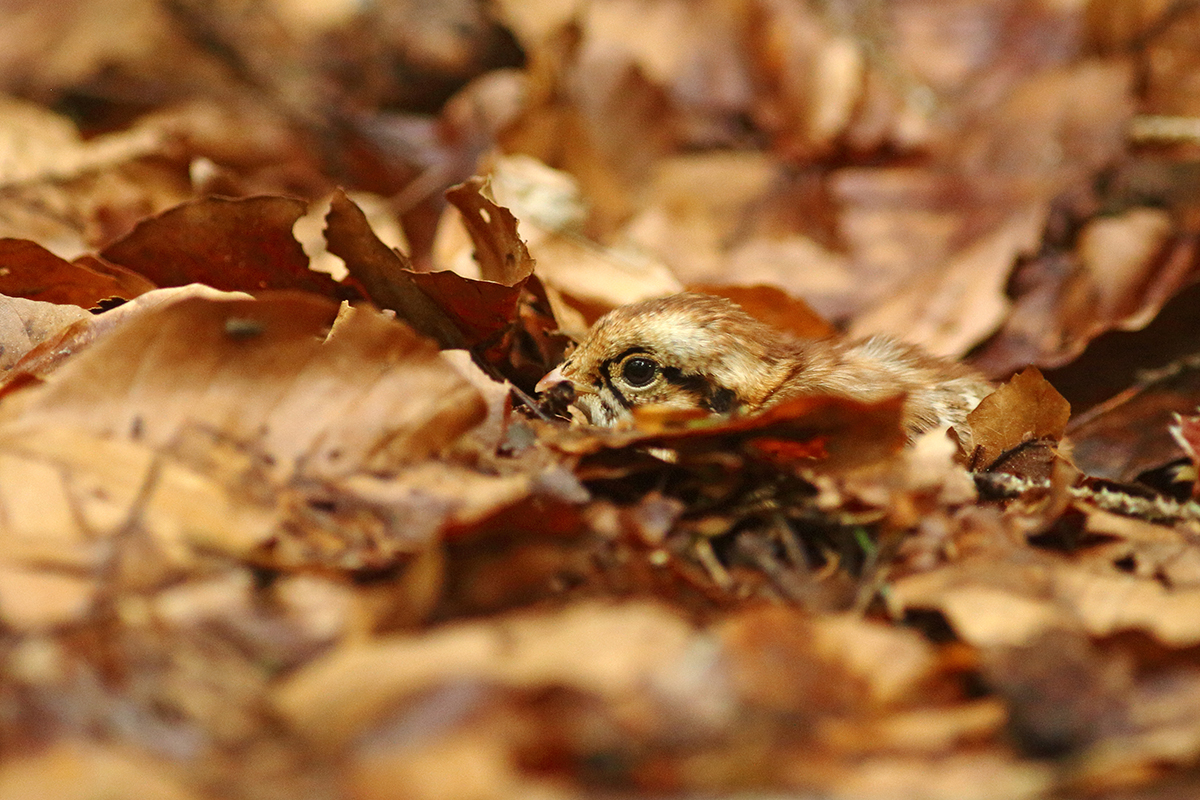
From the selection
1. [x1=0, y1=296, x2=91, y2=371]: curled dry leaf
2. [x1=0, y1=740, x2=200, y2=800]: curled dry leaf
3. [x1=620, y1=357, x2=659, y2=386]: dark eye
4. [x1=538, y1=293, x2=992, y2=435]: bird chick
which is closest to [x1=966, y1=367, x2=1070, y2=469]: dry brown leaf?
[x1=538, y1=293, x2=992, y2=435]: bird chick

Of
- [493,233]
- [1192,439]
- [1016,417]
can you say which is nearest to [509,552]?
[493,233]

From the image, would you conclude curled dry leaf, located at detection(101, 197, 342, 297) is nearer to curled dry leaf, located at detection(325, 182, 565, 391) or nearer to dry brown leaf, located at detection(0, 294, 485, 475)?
curled dry leaf, located at detection(325, 182, 565, 391)

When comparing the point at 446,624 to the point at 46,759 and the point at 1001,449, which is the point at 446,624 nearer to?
the point at 46,759

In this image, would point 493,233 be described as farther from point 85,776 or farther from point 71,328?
point 85,776

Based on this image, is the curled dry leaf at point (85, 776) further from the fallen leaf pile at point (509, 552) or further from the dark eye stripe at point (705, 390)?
the dark eye stripe at point (705, 390)

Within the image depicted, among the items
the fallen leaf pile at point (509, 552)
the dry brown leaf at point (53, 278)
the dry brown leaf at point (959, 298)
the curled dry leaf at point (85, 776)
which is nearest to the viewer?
the curled dry leaf at point (85, 776)

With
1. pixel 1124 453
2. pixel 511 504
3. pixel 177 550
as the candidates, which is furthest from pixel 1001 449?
pixel 177 550

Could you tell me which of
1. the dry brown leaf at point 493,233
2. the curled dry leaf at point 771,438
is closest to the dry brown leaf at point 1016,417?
the curled dry leaf at point 771,438
